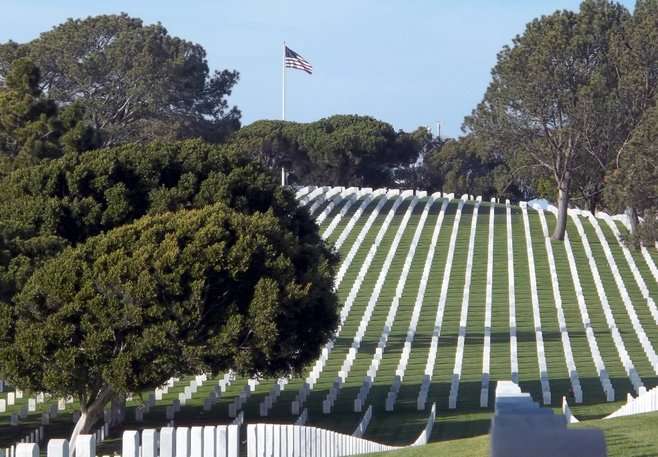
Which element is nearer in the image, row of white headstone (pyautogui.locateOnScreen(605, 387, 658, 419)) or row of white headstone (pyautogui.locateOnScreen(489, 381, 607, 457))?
row of white headstone (pyautogui.locateOnScreen(489, 381, 607, 457))

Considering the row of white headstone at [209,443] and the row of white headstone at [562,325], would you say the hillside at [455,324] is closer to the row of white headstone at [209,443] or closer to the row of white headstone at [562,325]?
the row of white headstone at [562,325]

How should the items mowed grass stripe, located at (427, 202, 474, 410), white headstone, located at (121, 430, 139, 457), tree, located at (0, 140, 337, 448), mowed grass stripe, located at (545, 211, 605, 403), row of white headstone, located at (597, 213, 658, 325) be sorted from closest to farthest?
white headstone, located at (121, 430, 139, 457) < tree, located at (0, 140, 337, 448) < mowed grass stripe, located at (545, 211, 605, 403) < mowed grass stripe, located at (427, 202, 474, 410) < row of white headstone, located at (597, 213, 658, 325)

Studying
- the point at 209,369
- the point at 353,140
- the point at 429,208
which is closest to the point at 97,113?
the point at 429,208

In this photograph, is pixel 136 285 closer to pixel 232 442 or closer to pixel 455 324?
pixel 232 442

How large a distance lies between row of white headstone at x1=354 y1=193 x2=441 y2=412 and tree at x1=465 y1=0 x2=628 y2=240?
636cm

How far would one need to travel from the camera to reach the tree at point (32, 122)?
41062 millimetres

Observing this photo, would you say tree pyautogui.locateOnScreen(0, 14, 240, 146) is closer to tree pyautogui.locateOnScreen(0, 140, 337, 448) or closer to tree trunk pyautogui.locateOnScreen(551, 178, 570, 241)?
tree trunk pyautogui.locateOnScreen(551, 178, 570, 241)

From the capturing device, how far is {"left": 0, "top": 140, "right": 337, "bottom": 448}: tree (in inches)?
940

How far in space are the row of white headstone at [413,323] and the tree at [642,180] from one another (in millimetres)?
8370

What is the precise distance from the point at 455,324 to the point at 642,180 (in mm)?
13457

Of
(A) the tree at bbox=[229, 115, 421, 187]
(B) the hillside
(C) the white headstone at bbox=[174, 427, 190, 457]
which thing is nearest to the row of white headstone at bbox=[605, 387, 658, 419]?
(B) the hillside

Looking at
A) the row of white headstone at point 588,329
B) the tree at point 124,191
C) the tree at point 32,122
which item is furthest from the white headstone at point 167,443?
the tree at point 32,122

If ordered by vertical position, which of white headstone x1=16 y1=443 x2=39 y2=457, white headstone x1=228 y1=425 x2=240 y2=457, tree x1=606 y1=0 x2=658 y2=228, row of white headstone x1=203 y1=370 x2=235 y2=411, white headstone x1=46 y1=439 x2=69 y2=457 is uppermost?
tree x1=606 y1=0 x2=658 y2=228

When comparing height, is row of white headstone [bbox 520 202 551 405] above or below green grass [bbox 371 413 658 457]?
below
